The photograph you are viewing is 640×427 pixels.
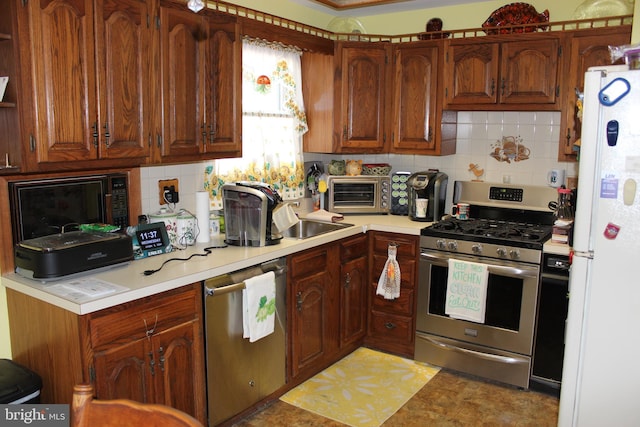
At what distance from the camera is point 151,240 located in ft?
9.39

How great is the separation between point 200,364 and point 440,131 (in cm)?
224

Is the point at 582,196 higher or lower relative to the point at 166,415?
higher

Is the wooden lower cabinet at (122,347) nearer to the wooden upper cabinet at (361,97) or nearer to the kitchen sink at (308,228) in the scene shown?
the kitchen sink at (308,228)

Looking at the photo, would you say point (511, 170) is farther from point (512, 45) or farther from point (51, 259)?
point (51, 259)

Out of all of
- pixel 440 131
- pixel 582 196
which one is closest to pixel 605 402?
pixel 582 196

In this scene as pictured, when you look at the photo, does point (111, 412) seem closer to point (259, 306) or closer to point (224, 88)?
point (259, 306)

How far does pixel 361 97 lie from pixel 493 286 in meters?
1.57

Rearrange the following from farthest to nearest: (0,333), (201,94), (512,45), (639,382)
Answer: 1. (512,45)
2. (201,94)
3. (0,333)
4. (639,382)

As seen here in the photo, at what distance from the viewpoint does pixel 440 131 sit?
3.89 metres

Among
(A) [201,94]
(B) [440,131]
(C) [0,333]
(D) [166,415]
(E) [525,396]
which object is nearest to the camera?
(D) [166,415]

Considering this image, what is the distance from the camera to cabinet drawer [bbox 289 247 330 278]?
3184mm

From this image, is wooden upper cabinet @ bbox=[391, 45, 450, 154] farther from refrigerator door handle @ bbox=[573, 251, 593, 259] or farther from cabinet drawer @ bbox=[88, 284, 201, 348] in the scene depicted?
cabinet drawer @ bbox=[88, 284, 201, 348]

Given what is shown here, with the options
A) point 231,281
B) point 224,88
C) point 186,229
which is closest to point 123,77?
point 224,88

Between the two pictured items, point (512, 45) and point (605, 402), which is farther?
point (512, 45)
